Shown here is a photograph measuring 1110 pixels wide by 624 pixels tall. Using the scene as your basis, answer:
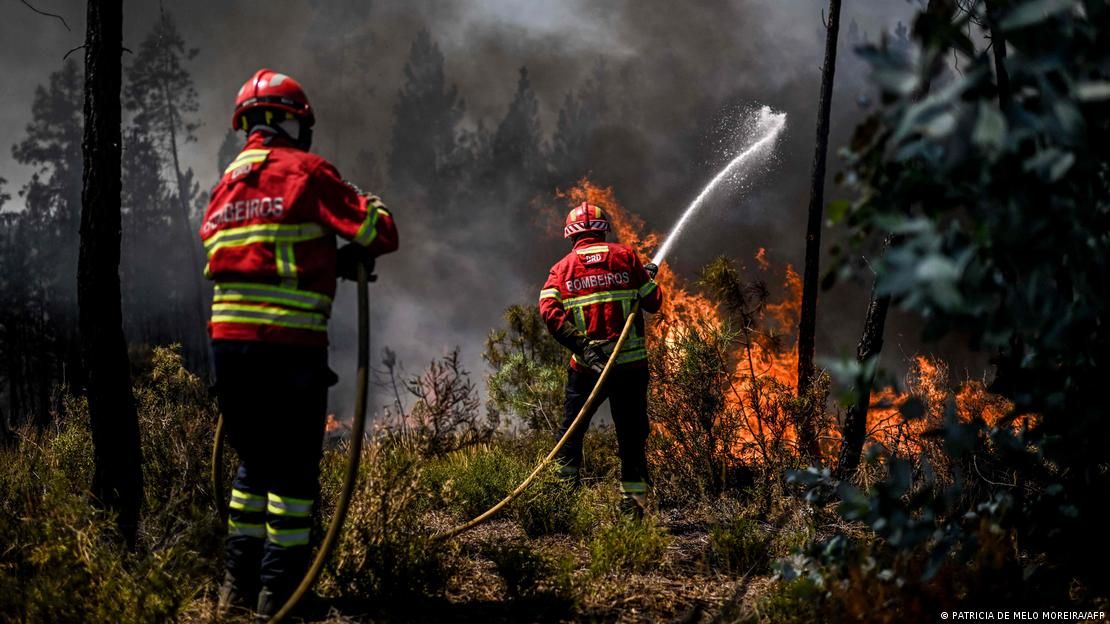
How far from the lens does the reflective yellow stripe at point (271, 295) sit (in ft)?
10.6

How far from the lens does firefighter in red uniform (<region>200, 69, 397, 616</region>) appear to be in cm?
323

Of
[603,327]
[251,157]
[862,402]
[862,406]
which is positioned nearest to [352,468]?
[251,157]

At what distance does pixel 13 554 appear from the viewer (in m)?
3.85

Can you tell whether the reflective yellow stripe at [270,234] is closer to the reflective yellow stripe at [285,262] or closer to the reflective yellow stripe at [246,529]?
the reflective yellow stripe at [285,262]

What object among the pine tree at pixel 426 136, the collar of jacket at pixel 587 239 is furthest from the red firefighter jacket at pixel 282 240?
the pine tree at pixel 426 136

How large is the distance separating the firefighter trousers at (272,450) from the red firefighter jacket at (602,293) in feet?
9.06

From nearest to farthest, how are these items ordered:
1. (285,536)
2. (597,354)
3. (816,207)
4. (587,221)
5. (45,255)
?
(285,536) < (597,354) < (587,221) < (816,207) < (45,255)

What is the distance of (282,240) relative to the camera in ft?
10.6

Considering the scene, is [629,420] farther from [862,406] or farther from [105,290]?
[105,290]

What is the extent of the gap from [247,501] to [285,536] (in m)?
0.29

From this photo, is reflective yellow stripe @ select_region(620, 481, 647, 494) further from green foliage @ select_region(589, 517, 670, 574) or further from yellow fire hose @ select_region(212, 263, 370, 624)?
yellow fire hose @ select_region(212, 263, 370, 624)

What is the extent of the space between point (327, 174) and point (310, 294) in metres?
0.52

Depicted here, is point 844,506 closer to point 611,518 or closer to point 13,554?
point 611,518

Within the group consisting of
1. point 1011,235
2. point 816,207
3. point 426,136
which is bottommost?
point 1011,235
